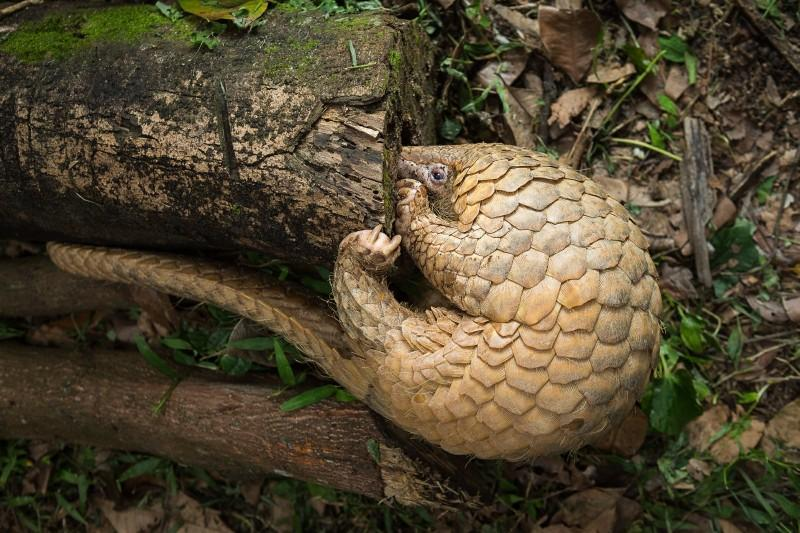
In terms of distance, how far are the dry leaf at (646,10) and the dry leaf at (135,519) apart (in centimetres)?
278

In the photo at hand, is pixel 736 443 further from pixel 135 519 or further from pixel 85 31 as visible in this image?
pixel 85 31

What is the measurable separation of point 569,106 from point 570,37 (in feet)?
0.83

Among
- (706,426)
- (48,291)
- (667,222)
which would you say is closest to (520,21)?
(667,222)

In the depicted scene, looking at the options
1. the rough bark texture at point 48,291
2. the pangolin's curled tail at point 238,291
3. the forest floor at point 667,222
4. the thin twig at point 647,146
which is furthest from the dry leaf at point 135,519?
the thin twig at point 647,146

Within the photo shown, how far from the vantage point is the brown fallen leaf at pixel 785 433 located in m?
2.33

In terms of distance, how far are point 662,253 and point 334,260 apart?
1.35 metres

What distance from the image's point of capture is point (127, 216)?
2.07 meters

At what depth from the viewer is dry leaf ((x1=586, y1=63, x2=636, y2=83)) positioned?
2.50 metres

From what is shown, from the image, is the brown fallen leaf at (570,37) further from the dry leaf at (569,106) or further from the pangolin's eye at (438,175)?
the pangolin's eye at (438,175)

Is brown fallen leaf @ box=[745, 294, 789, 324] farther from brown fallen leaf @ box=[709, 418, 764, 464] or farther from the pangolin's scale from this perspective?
the pangolin's scale

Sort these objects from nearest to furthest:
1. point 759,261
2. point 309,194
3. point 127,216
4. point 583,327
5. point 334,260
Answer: point 583,327 < point 309,194 < point 334,260 < point 127,216 < point 759,261

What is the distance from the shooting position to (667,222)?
2516 mm

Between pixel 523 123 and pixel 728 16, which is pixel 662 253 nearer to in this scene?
pixel 523 123

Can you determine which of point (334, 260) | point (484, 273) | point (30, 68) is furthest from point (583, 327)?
point (30, 68)
